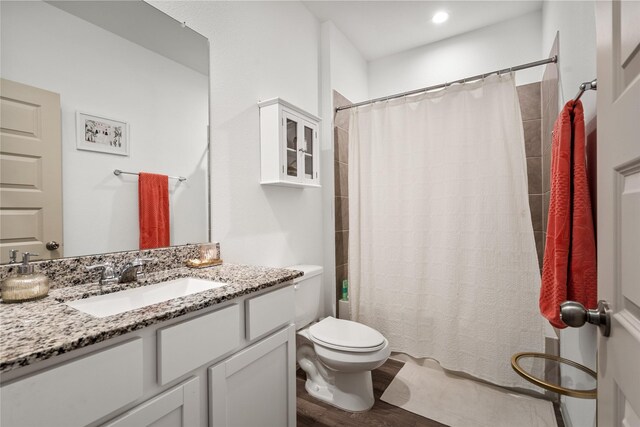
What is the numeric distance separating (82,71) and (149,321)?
3.26 feet

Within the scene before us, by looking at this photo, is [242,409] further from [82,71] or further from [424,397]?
[82,71]

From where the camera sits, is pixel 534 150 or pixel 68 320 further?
pixel 534 150

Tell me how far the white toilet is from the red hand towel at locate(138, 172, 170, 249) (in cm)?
82

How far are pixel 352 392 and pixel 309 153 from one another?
1.55m

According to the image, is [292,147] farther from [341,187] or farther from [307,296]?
[307,296]

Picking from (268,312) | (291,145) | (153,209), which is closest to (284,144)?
(291,145)

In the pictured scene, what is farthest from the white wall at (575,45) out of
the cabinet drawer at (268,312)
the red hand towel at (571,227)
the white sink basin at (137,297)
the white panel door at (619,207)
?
the white sink basin at (137,297)

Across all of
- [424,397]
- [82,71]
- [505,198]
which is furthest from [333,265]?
[82,71]

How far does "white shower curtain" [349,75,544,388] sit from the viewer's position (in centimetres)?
183

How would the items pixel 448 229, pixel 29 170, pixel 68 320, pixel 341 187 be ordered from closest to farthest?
pixel 68 320 < pixel 29 170 < pixel 448 229 < pixel 341 187

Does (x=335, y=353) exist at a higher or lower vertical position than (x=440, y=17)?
lower

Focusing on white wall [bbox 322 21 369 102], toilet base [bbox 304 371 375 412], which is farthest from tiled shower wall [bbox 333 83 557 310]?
toilet base [bbox 304 371 375 412]

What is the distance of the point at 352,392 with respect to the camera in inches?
68.2

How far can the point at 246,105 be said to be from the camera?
175 cm
